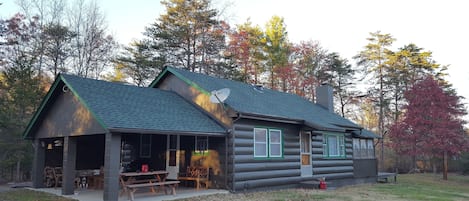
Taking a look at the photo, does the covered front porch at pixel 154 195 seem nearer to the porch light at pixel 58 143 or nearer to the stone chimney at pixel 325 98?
the porch light at pixel 58 143

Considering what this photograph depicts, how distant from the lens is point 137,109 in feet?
34.1

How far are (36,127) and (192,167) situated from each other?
5797 mm

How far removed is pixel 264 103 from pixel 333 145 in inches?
168

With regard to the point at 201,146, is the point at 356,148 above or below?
below

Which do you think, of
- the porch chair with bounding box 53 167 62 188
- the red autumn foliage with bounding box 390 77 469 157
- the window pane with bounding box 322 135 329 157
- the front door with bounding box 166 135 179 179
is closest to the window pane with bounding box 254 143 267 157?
the front door with bounding box 166 135 179 179

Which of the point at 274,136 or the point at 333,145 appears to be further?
the point at 333,145

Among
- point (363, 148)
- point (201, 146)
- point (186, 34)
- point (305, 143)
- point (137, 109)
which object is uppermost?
point (186, 34)

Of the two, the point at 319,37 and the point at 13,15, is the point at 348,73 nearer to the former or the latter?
the point at 319,37

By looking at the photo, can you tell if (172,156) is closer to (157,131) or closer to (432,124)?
(157,131)

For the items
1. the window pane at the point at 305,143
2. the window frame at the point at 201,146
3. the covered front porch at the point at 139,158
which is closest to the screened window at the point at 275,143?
the window pane at the point at 305,143

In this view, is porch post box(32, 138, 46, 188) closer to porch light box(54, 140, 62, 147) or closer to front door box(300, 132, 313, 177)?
porch light box(54, 140, 62, 147)

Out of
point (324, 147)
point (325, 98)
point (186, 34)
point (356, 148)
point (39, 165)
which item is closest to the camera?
point (39, 165)

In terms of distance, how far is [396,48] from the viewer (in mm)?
31031

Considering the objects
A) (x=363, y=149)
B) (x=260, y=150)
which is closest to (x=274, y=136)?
(x=260, y=150)
